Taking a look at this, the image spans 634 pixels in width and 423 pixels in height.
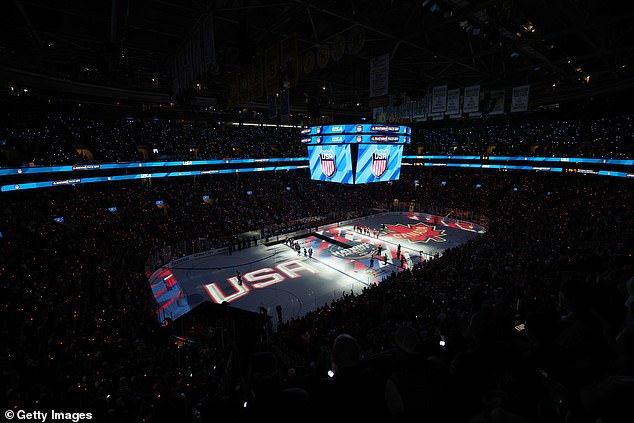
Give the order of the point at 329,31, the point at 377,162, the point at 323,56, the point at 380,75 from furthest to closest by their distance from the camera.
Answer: the point at 377,162 < the point at 329,31 < the point at 380,75 < the point at 323,56

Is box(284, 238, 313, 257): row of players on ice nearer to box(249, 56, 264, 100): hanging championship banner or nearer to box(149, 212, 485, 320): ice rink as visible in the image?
box(149, 212, 485, 320): ice rink

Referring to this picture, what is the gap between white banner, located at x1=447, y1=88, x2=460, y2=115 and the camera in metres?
16.1

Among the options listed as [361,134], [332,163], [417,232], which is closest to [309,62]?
[361,134]

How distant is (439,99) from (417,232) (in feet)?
59.4

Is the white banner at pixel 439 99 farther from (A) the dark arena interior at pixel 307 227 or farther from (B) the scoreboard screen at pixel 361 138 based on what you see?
(B) the scoreboard screen at pixel 361 138

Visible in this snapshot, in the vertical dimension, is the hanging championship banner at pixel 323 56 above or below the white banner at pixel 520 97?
above

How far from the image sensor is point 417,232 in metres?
32.4

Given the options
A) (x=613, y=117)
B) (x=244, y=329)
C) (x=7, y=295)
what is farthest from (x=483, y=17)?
(x=613, y=117)

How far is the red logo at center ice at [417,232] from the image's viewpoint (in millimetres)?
29975

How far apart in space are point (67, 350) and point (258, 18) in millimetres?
15084

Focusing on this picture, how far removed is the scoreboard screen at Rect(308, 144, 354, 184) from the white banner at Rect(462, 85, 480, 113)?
378 inches

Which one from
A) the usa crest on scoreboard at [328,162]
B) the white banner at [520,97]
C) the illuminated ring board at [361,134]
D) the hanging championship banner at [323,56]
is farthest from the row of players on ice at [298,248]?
the white banner at [520,97]

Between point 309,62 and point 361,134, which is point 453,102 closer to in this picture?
point 309,62

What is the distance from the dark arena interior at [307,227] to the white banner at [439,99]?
0.28 feet
